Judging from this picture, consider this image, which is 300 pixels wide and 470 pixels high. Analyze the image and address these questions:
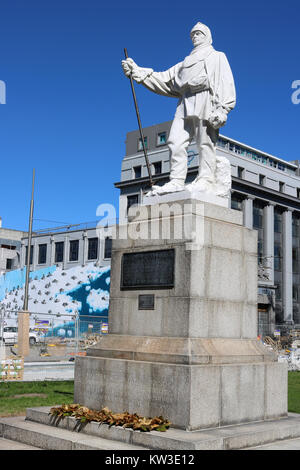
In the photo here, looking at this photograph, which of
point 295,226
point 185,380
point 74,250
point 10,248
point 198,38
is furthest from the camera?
point 10,248

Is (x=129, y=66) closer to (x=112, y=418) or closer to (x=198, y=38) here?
(x=198, y=38)

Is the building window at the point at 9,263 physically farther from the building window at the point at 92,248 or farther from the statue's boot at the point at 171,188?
the statue's boot at the point at 171,188

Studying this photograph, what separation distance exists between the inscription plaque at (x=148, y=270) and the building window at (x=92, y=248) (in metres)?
57.2

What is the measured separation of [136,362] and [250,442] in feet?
6.50

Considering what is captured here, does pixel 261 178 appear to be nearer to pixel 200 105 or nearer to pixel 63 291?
pixel 63 291

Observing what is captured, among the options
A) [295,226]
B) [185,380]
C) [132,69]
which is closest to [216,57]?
[132,69]

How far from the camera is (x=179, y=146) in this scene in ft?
32.1

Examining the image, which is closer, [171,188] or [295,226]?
[171,188]

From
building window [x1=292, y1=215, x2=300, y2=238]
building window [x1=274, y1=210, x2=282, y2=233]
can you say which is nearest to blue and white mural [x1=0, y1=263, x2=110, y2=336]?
building window [x1=274, y1=210, x2=282, y2=233]

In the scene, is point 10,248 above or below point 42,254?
above

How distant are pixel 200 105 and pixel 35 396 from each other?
8.33m

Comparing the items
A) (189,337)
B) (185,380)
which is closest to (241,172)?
(189,337)

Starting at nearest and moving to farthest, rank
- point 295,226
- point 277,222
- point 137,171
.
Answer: point 137,171
point 277,222
point 295,226

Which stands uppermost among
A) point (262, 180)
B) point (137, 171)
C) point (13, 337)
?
point (137, 171)
